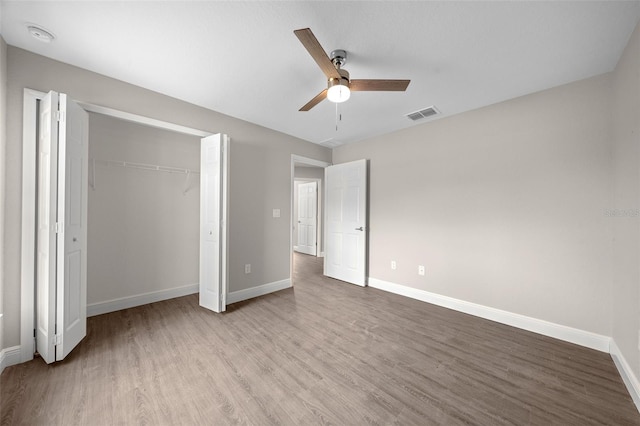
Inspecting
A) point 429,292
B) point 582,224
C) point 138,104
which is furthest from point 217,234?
point 582,224

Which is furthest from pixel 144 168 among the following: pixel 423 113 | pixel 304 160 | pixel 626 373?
pixel 626 373

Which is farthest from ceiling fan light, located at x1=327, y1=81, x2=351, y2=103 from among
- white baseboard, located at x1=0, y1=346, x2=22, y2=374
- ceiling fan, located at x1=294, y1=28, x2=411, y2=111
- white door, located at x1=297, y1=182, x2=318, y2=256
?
white door, located at x1=297, y1=182, x2=318, y2=256

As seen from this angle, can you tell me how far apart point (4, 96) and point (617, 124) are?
506 cm

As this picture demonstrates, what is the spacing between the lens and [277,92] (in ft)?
8.78

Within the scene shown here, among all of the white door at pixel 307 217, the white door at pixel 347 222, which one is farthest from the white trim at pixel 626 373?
the white door at pixel 307 217

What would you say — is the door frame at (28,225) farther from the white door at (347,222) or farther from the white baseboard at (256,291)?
the white door at (347,222)

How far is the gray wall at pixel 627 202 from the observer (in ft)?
5.72

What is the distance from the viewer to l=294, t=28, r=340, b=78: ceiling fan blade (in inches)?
55.2

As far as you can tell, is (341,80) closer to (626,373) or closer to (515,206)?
(515,206)

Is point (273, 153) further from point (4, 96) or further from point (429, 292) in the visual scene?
point (429, 292)

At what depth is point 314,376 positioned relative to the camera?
74.1 inches

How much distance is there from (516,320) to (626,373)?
893 millimetres

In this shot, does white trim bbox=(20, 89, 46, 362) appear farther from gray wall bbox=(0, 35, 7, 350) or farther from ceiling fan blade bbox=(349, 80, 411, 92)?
ceiling fan blade bbox=(349, 80, 411, 92)

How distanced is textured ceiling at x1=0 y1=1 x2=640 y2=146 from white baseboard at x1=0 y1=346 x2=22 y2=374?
2.20 meters
